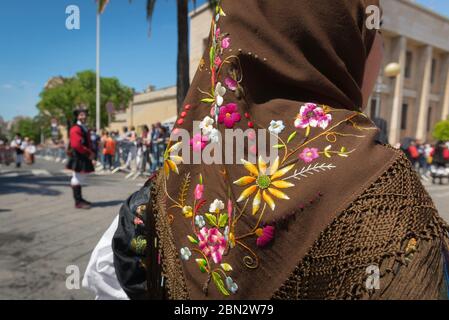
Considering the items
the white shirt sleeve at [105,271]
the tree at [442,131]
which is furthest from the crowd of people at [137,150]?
the tree at [442,131]

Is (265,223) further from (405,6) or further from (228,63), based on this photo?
(405,6)

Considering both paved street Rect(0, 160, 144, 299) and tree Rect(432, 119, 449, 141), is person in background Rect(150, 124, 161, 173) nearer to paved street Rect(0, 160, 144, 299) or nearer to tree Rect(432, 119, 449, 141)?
paved street Rect(0, 160, 144, 299)

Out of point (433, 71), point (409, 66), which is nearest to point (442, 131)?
point (409, 66)

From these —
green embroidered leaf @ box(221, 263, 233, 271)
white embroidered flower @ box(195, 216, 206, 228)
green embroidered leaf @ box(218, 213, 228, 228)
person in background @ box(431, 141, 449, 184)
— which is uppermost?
green embroidered leaf @ box(218, 213, 228, 228)

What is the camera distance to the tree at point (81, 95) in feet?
139

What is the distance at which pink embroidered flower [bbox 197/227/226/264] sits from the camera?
3.01 feet

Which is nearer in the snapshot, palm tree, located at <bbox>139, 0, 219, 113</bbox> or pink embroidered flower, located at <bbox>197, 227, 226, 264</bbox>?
pink embroidered flower, located at <bbox>197, 227, 226, 264</bbox>

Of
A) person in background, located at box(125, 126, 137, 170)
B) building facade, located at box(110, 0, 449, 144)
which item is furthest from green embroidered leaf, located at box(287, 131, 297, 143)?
building facade, located at box(110, 0, 449, 144)

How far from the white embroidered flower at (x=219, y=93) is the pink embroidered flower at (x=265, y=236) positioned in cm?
36

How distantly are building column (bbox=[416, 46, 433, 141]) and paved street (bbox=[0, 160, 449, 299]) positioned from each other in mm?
27154

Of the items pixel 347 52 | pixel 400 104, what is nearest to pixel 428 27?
pixel 400 104

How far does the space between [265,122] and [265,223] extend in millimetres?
267

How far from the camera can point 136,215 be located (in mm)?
1189

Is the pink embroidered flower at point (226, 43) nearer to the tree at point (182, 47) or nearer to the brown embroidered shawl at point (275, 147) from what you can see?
the brown embroidered shawl at point (275, 147)
